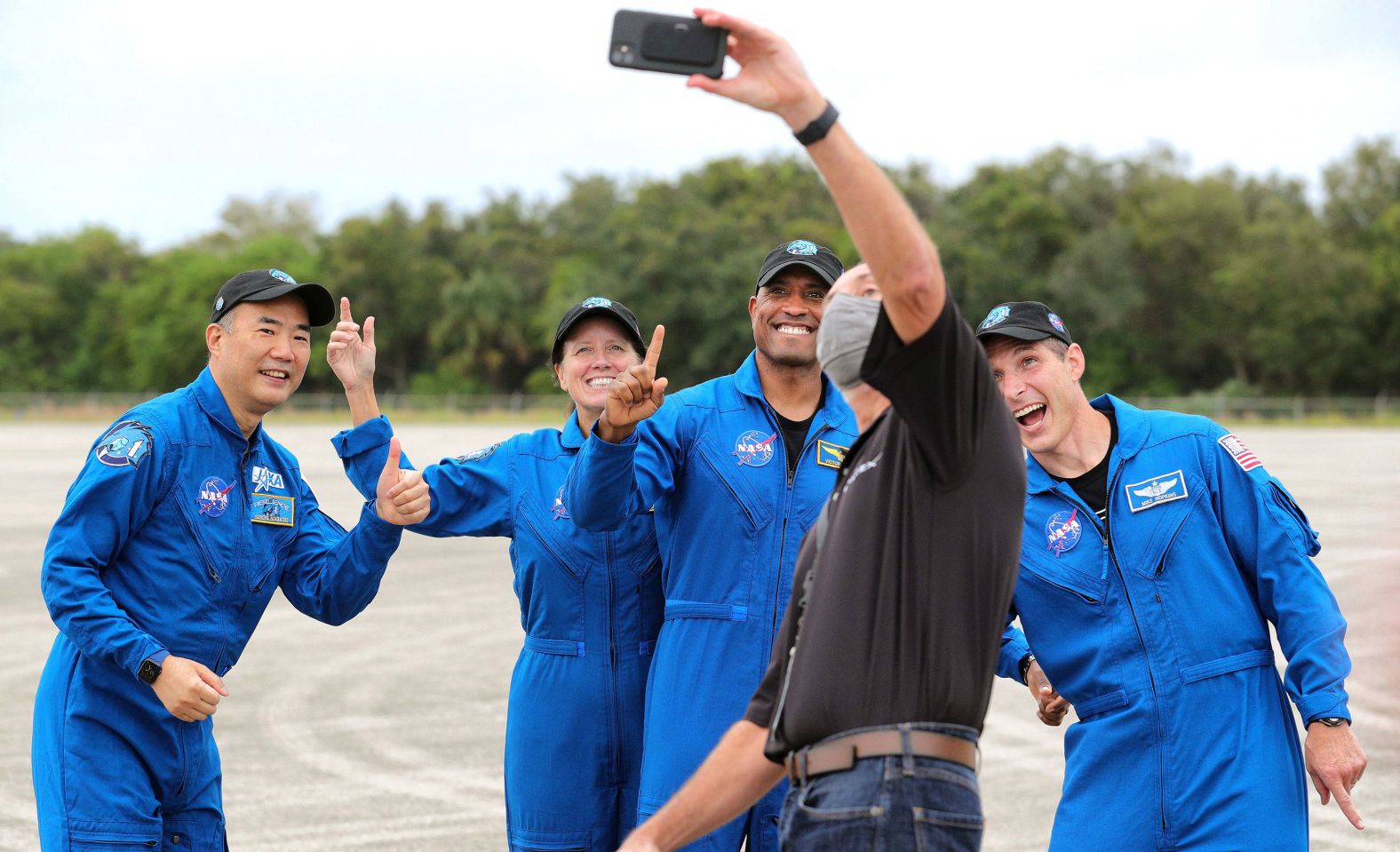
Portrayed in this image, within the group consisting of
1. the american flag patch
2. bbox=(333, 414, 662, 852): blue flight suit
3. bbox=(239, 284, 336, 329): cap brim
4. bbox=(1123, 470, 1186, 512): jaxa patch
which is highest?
bbox=(239, 284, 336, 329): cap brim

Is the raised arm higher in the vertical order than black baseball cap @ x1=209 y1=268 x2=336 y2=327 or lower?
higher

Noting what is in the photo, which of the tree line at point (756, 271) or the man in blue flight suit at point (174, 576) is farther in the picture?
the tree line at point (756, 271)

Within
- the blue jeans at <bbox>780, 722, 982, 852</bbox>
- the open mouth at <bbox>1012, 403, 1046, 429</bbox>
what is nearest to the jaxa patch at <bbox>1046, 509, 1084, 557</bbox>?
the open mouth at <bbox>1012, 403, 1046, 429</bbox>

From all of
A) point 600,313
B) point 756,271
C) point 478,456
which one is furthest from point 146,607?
point 756,271

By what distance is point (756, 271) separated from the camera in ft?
209

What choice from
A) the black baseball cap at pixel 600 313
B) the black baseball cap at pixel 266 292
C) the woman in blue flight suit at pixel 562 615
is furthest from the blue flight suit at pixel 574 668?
the black baseball cap at pixel 600 313

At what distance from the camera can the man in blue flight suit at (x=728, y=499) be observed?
168 inches

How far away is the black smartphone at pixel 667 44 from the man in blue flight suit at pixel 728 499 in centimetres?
179

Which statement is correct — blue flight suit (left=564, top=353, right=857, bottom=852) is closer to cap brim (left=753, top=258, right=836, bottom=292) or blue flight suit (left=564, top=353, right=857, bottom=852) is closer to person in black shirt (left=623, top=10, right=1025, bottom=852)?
cap brim (left=753, top=258, right=836, bottom=292)

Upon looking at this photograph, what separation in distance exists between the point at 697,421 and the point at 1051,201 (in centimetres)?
7312

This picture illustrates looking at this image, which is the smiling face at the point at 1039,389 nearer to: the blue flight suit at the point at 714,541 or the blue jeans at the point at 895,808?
the blue flight suit at the point at 714,541

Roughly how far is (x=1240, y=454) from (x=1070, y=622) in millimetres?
658

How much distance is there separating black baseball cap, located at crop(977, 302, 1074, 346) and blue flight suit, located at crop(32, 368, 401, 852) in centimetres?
230

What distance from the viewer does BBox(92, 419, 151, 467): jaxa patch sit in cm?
402
